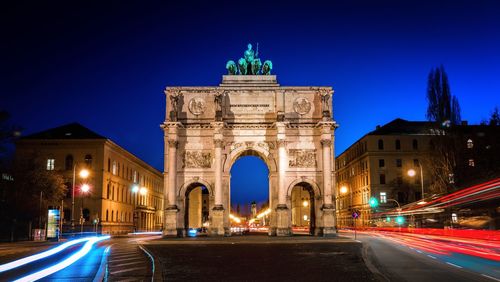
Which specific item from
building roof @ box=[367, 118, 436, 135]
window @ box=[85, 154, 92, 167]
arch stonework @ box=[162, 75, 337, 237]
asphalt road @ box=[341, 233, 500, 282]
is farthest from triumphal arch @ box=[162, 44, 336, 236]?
building roof @ box=[367, 118, 436, 135]

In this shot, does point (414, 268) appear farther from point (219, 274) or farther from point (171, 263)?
point (171, 263)

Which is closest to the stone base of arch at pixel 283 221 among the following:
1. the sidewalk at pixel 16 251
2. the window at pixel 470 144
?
the sidewalk at pixel 16 251

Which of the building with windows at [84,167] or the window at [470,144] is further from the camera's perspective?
the building with windows at [84,167]

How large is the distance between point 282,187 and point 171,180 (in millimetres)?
10083

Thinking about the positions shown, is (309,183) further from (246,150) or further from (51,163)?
(51,163)

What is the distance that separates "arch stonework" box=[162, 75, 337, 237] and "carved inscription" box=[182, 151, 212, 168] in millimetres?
75

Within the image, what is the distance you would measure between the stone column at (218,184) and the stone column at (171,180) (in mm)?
3428

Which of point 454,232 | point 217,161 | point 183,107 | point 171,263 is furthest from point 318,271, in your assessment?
point 183,107

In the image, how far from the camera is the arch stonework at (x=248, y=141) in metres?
47.8

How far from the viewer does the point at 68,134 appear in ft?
213

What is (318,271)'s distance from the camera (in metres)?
16.5

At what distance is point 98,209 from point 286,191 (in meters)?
26.0

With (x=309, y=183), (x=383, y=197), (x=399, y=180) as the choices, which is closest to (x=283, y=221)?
(x=309, y=183)

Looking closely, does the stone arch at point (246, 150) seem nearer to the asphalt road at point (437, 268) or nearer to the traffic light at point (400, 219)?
the traffic light at point (400, 219)
